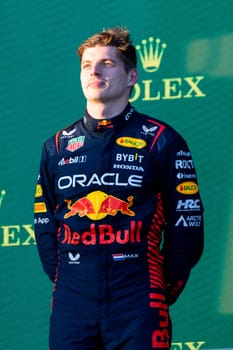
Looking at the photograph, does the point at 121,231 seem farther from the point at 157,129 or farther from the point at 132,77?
the point at 132,77

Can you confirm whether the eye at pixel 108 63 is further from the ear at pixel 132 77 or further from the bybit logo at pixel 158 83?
the bybit logo at pixel 158 83

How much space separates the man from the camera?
251cm

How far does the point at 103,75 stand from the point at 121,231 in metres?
0.50

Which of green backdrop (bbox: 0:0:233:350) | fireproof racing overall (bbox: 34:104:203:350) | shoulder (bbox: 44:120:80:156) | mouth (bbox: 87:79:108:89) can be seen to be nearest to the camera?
fireproof racing overall (bbox: 34:104:203:350)

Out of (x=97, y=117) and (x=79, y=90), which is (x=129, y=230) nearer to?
(x=97, y=117)

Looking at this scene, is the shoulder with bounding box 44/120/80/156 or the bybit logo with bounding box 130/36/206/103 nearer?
the shoulder with bounding box 44/120/80/156

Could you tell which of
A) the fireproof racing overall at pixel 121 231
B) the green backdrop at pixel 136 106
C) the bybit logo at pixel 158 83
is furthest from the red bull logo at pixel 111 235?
the bybit logo at pixel 158 83

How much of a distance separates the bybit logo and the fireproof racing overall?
994mm

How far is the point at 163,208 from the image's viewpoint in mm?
2662

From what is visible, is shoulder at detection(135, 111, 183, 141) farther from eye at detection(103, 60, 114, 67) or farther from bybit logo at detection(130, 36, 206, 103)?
bybit logo at detection(130, 36, 206, 103)

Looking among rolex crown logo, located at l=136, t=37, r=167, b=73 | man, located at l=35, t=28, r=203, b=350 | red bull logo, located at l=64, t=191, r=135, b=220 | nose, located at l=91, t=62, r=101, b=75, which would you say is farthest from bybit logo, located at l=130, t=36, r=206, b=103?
red bull logo, located at l=64, t=191, r=135, b=220

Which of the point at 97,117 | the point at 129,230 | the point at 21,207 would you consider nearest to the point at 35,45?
the point at 21,207

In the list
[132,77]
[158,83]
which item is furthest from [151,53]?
[132,77]

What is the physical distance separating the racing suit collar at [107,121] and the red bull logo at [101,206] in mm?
226
